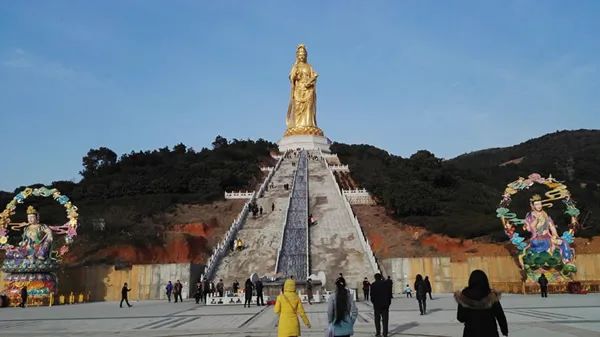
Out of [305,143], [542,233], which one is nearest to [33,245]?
[542,233]

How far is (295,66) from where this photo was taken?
186ft

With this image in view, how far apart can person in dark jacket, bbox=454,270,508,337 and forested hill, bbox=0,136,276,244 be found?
26187 mm

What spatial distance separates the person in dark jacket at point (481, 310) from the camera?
422cm

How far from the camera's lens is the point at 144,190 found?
1794 inches

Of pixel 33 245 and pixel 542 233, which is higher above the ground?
pixel 542 233

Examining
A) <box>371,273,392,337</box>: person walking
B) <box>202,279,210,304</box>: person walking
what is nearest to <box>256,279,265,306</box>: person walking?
<box>202,279,210,304</box>: person walking

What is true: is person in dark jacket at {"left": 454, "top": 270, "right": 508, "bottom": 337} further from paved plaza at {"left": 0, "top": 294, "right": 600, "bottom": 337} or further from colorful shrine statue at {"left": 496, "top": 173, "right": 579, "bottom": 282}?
colorful shrine statue at {"left": 496, "top": 173, "right": 579, "bottom": 282}

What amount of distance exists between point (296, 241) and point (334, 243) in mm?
1665

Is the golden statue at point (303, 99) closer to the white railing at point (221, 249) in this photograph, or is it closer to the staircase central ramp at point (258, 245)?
the staircase central ramp at point (258, 245)

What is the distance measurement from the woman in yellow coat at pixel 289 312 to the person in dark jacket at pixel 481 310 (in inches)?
76.1

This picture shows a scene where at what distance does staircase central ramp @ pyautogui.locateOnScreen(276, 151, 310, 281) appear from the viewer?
69.3 ft

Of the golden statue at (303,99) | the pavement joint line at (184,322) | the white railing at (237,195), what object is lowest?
the pavement joint line at (184,322)

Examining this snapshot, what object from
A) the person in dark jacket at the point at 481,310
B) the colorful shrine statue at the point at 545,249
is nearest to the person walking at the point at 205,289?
the colorful shrine statue at the point at 545,249

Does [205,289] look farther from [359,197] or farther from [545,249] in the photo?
[359,197]
